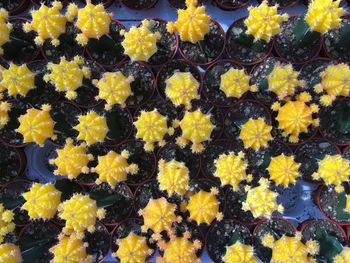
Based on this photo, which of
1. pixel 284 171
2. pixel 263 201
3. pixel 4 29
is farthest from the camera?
pixel 4 29

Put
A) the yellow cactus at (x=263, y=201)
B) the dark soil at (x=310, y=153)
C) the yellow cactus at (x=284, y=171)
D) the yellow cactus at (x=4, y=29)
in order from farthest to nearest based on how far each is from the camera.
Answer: the dark soil at (x=310, y=153) → the yellow cactus at (x=4, y=29) → the yellow cactus at (x=284, y=171) → the yellow cactus at (x=263, y=201)

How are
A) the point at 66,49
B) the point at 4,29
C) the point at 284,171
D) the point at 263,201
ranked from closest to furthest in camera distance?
the point at 263,201, the point at 284,171, the point at 4,29, the point at 66,49

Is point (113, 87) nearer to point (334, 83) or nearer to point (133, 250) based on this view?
point (133, 250)

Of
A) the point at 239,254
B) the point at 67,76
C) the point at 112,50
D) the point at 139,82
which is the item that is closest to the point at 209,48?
the point at 139,82

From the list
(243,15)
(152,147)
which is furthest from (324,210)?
(243,15)

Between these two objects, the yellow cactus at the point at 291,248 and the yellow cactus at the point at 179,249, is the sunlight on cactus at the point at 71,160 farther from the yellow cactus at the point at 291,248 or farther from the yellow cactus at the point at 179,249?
the yellow cactus at the point at 291,248

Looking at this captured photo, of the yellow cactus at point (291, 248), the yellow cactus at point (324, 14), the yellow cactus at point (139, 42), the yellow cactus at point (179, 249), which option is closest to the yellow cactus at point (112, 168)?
the yellow cactus at point (179, 249)

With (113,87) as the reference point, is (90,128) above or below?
below
